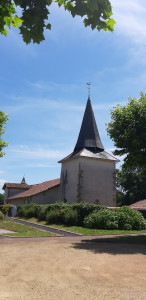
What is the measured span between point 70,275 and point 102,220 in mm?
13719

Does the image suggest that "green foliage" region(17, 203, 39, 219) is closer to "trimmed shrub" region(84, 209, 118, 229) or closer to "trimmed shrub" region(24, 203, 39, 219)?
"trimmed shrub" region(24, 203, 39, 219)

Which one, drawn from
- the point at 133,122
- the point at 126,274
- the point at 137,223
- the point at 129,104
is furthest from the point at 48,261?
the point at 137,223

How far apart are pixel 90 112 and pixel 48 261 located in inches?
1333

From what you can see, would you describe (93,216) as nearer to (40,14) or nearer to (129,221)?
(129,221)

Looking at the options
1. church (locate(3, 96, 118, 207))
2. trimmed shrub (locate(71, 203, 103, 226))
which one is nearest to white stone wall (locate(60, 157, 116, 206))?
church (locate(3, 96, 118, 207))

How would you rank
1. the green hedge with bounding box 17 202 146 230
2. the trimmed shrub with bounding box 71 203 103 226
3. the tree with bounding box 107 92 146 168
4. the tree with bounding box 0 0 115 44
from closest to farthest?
the tree with bounding box 0 0 115 44
the tree with bounding box 107 92 146 168
the green hedge with bounding box 17 202 146 230
the trimmed shrub with bounding box 71 203 103 226

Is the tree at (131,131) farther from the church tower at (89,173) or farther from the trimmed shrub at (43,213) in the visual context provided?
the church tower at (89,173)

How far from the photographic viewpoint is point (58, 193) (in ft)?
130

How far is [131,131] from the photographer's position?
14102 millimetres

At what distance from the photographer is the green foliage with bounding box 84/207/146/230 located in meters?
19.4

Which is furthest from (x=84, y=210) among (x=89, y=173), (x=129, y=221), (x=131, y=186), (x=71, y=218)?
(x=131, y=186)

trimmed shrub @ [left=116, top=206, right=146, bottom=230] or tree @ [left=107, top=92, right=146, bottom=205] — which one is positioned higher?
tree @ [left=107, top=92, right=146, bottom=205]

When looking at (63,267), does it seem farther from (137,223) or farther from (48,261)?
(137,223)

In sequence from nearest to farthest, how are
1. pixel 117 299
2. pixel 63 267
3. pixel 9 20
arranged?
1. pixel 9 20
2. pixel 117 299
3. pixel 63 267
